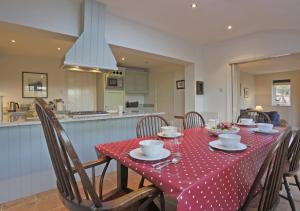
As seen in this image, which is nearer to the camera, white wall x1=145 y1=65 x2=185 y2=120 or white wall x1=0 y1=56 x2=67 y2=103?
white wall x1=0 y1=56 x2=67 y2=103

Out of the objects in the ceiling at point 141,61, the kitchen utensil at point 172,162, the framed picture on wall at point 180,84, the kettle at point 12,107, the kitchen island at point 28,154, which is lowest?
the kitchen island at point 28,154

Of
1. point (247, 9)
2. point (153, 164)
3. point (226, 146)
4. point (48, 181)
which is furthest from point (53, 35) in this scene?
point (247, 9)

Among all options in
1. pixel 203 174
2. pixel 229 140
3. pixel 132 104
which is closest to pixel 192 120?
pixel 229 140

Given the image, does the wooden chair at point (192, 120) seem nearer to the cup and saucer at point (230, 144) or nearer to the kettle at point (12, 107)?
the cup and saucer at point (230, 144)

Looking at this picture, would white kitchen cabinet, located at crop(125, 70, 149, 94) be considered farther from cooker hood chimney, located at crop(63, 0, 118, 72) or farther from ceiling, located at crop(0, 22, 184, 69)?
cooker hood chimney, located at crop(63, 0, 118, 72)

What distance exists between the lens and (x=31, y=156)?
2.26 m

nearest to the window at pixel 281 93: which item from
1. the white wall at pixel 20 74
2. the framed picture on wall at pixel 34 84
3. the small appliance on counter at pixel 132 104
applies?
the small appliance on counter at pixel 132 104

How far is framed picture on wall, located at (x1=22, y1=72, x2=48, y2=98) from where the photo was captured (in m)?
4.86

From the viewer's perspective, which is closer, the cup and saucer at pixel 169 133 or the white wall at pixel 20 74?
the cup and saucer at pixel 169 133

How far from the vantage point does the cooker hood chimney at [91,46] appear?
255 centimetres

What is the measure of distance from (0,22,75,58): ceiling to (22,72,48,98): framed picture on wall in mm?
521

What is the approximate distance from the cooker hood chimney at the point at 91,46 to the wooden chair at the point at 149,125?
3.84 feet

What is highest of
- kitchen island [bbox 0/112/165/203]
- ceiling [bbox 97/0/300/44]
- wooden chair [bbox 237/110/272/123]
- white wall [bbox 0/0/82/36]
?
ceiling [bbox 97/0/300/44]

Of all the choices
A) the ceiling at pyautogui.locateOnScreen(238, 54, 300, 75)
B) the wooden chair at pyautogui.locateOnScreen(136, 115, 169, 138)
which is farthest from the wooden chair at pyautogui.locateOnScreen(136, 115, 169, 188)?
the ceiling at pyautogui.locateOnScreen(238, 54, 300, 75)
